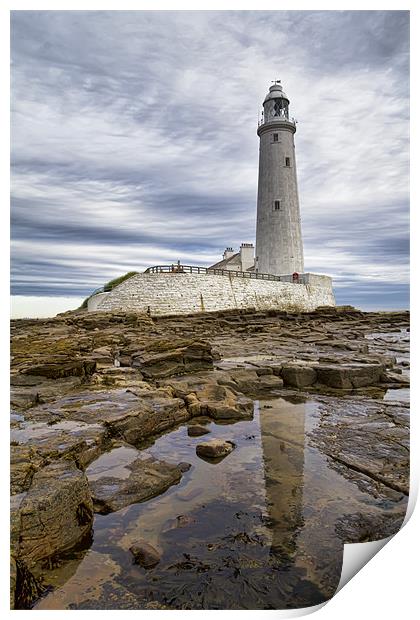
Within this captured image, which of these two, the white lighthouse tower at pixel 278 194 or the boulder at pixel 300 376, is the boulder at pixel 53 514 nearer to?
the boulder at pixel 300 376

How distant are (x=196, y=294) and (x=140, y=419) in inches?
775

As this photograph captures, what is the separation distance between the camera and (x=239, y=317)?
72.9ft

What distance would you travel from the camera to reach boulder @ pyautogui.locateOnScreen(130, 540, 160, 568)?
2.29 meters

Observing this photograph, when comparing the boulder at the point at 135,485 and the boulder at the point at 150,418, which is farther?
the boulder at the point at 150,418

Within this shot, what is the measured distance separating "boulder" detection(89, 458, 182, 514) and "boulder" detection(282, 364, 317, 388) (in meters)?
4.21

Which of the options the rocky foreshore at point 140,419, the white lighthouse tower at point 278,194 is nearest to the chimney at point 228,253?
the white lighthouse tower at point 278,194

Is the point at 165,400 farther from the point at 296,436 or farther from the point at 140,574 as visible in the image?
the point at 140,574

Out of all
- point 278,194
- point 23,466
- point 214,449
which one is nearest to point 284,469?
point 214,449

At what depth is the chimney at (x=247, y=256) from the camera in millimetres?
37562

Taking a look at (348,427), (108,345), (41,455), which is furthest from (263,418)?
(108,345)

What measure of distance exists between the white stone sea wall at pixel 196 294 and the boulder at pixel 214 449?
18582 mm

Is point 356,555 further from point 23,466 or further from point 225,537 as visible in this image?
point 23,466

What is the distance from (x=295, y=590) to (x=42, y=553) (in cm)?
145

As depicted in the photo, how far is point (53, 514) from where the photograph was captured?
7.70 feet
